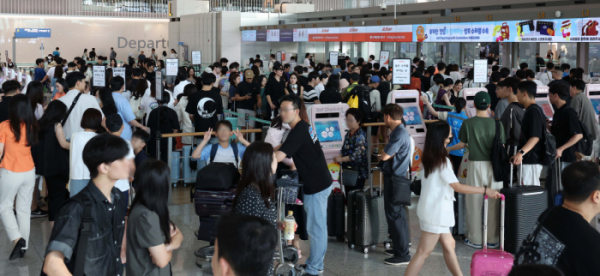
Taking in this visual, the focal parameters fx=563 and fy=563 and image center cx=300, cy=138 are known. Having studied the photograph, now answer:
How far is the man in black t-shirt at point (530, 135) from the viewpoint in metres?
5.53

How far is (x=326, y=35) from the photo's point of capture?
1853cm

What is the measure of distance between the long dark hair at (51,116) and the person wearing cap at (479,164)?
12.6ft

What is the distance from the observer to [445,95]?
384 inches

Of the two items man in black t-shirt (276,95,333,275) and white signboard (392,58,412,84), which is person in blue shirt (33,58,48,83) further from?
man in black t-shirt (276,95,333,275)

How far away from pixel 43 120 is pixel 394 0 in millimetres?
13237

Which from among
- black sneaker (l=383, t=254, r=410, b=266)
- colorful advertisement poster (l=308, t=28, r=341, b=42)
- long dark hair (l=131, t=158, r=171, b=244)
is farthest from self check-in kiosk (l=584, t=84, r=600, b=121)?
colorful advertisement poster (l=308, t=28, r=341, b=42)

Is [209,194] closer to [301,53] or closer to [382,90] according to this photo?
[382,90]

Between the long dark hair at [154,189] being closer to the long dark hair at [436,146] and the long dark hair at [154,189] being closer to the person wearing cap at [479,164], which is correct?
the long dark hair at [436,146]

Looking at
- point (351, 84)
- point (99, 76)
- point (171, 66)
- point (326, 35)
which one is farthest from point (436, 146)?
point (326, 35)

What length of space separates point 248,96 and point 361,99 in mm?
2229

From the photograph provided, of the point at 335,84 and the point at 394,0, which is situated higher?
the point at 394,0

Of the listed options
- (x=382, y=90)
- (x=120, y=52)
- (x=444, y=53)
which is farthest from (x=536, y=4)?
(x=120, y=52)

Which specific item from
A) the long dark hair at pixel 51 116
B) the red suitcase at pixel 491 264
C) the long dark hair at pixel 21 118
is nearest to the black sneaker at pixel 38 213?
the long dark hair at pixel 51 116

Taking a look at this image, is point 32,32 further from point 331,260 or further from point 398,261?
point 398,261
